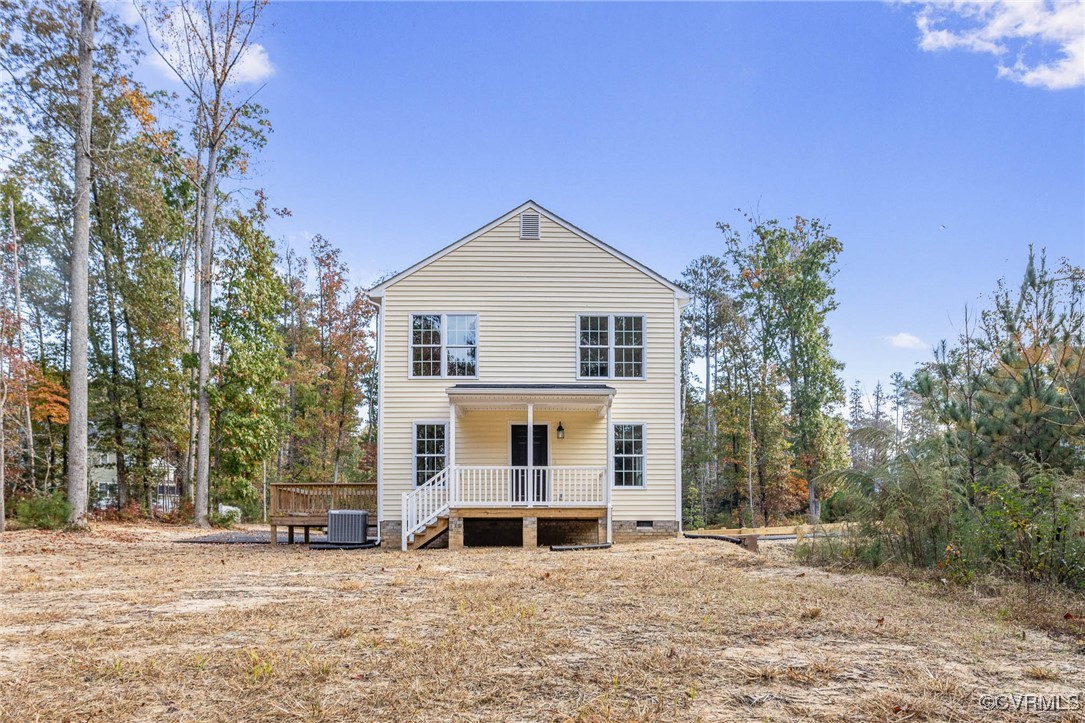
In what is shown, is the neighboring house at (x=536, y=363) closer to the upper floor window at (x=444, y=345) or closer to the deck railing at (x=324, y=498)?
the upper floor window at (x=444, y=345)

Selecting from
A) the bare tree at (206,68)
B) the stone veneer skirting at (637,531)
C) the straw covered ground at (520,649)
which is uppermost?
the bare tree at (206,68)

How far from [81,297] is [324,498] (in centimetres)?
759

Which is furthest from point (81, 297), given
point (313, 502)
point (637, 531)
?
point (637, 531)

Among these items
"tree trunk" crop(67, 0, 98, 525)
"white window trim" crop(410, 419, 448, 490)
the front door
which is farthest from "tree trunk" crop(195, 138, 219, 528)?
the front door

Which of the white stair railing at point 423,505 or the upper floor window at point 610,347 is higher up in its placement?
the upper floor window at point 610,347

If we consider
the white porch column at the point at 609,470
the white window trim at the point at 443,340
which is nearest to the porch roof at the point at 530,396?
the white porch column at the point at 609,470

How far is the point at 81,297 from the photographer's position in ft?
51.2

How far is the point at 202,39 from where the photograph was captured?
60.5 feet

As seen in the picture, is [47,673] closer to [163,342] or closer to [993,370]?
[993,370]

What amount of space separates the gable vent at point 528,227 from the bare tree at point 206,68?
9971mm

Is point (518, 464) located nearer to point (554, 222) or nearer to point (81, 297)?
point (554, 222)

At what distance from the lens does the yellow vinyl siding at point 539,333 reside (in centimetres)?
1473

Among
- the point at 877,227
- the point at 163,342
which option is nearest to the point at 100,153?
the point at 163,342

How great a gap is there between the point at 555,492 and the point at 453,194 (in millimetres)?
12869
